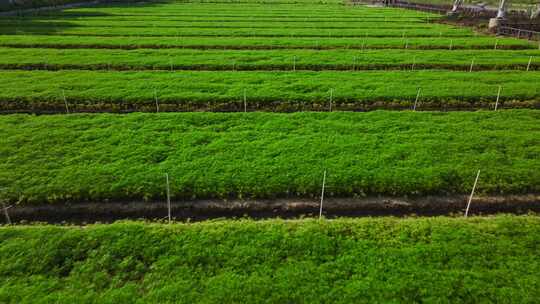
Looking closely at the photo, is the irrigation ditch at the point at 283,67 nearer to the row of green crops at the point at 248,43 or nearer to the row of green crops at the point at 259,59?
the row of green crops at the point at 259,59

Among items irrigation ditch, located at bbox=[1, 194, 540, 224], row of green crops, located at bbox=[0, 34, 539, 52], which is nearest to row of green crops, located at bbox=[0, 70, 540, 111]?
irrigation ditch, located at bbox=[1, 194, 540, 224]

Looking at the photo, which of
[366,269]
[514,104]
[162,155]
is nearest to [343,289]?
[366,269]

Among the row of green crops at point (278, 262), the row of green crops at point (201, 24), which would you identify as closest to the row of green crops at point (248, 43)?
the row of green crops at point (201, 24)

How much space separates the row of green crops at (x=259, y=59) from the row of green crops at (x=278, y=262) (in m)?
20.9

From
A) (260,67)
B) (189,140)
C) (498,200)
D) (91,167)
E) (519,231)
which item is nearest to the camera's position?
(519,231)

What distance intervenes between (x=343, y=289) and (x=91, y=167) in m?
11.3

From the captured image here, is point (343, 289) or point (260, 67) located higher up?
point (260, 67)

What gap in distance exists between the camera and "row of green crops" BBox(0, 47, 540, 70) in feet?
94.4

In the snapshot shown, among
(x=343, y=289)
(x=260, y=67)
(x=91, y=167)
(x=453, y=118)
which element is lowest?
(x=343, y=289)

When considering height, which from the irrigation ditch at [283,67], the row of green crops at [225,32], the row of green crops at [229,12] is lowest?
the irrigation ditch at [283,67]

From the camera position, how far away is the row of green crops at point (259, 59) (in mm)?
28766

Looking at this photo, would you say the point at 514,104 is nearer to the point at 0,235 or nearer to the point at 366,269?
the point at 366,269

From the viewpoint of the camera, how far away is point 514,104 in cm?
2116

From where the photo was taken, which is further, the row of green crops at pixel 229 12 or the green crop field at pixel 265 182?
the row of green crops at pixel 229 12
